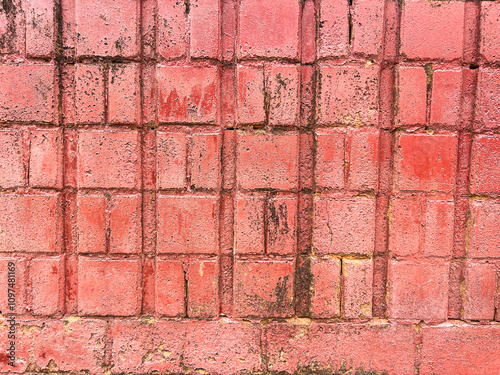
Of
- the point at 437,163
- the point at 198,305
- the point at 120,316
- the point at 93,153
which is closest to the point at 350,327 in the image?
the point at 198,305

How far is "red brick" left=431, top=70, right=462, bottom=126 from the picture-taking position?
4.74 feet

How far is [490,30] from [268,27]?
43.4 inches

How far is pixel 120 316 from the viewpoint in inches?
59.7

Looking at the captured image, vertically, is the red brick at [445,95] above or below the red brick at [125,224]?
above

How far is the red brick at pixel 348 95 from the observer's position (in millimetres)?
1452

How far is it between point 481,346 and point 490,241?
0.55 metres

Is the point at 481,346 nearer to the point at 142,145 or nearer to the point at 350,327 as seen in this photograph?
the point at 350,327

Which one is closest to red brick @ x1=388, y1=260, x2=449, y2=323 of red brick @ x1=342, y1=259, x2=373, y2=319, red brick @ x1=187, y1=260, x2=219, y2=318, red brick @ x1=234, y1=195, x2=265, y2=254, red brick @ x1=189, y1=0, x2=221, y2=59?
red brick @ x1=342, y1=259, x2=373, y2=319

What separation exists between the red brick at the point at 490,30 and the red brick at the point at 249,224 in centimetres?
133

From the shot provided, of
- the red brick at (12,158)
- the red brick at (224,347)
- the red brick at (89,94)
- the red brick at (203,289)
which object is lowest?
the red brick at (224,347)

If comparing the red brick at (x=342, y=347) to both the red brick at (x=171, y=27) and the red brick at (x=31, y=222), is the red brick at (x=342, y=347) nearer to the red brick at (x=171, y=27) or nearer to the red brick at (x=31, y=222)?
the red brick at (x=31, y=222)

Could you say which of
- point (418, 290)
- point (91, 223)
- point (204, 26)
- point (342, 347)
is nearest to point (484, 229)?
point (418, 290)

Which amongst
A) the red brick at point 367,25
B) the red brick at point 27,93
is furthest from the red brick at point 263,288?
the red brick at point 27,93

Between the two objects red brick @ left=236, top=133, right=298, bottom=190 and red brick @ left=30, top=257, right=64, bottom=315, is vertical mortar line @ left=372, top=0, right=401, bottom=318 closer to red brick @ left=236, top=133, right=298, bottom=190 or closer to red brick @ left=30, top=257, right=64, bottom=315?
red brick @ left=236, top=133, right=298, bottom=190
